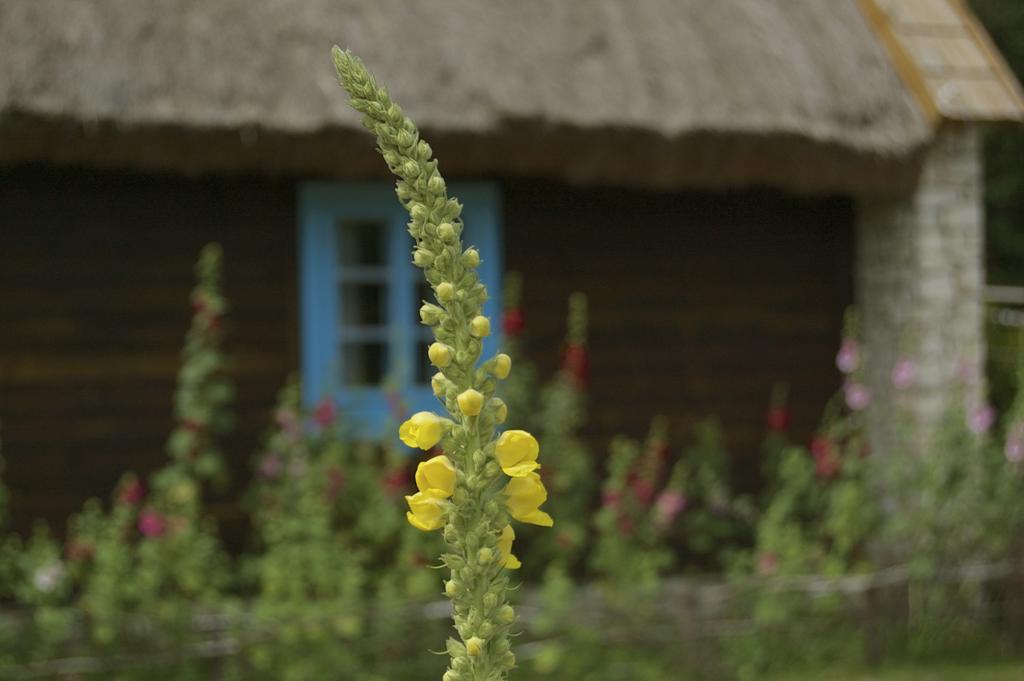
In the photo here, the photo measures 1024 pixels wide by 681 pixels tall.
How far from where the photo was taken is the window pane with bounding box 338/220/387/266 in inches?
245

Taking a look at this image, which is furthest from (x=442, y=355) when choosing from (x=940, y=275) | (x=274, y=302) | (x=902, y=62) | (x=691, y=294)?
(x=902, y=62)

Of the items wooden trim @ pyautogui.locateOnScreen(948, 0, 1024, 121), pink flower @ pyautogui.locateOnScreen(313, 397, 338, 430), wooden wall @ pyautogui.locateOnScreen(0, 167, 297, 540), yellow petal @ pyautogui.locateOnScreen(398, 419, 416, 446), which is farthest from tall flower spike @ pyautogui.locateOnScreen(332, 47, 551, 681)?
wooden trim @ pyautogui.locateOnScreen(948, 0, 1024, 121)

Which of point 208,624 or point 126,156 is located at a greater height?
point 126,156

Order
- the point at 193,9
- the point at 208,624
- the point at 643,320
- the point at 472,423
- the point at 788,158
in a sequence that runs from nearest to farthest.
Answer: the point at 472,423 < the point at 208,624 < the point at 193,9 < the point at 788,158 < the point at 643,320

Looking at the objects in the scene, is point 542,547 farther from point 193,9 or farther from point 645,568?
point 193,9

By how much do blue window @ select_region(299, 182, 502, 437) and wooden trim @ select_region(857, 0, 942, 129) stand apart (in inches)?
77.6

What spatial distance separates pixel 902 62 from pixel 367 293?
2.71 m

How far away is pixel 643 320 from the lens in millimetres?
6520

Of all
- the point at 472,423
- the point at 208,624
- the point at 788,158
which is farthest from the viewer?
the point at 788,158

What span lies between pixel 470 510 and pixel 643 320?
5166mm

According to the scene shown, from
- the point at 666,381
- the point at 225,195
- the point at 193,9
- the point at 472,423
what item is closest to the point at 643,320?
the point at 666,381

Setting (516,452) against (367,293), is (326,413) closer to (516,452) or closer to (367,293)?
(367,293)

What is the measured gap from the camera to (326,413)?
5.53 meters

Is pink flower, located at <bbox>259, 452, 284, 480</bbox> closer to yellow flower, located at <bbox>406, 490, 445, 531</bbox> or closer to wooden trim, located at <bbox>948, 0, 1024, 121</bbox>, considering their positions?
wooden trim, located at <bbox>948, 0, 1024, 121</bbox>
